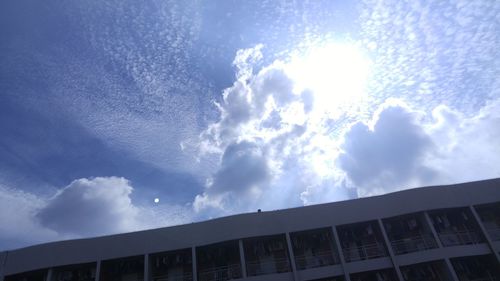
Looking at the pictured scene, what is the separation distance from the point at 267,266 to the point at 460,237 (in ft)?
40.5

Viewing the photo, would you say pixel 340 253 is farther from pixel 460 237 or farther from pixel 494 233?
pixel 494 233

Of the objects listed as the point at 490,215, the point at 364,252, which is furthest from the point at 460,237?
the point at 364,252

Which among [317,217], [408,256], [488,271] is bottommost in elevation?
[488,271]

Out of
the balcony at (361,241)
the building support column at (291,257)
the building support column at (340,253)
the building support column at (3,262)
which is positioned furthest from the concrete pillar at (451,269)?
the building support column at (3,262)

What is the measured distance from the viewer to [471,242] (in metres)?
19.5

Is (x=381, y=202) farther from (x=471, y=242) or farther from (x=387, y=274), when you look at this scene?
(x=471, y=242)

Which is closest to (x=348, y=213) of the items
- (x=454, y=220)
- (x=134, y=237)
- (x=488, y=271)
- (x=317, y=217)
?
(x=317, y=217)

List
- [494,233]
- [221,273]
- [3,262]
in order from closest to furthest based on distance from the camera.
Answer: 1. [3,262]
2. [221,273]
3. [494,233]

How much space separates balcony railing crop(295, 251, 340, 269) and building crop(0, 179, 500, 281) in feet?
0.20

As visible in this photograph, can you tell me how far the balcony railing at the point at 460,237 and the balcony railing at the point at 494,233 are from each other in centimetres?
97

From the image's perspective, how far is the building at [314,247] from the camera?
18922mm

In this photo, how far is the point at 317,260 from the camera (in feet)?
66.2

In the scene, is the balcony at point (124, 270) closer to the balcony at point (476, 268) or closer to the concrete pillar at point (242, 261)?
the concrete pillar at point (242, 261)

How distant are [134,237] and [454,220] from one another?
2064 cm
